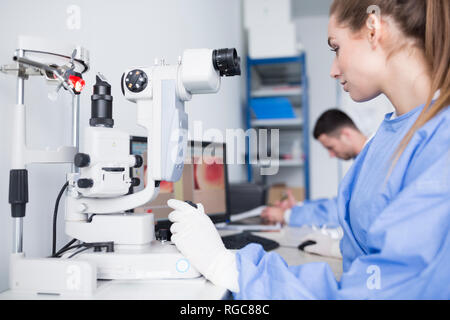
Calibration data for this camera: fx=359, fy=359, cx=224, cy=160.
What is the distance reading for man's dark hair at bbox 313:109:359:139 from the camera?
230 centimetres

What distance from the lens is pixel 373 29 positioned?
2.26ft

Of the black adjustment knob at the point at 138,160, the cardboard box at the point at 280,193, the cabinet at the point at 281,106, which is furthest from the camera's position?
the cardboard box at the point at 280,193

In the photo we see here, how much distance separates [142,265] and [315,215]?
1.31m

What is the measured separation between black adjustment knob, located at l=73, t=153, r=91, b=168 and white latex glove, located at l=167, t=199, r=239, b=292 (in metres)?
0.20

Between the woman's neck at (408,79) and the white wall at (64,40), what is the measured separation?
432 millimetres

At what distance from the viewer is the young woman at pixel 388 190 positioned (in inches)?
21.9

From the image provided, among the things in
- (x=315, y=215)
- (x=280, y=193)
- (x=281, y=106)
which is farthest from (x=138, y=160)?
(x=280, y=193)

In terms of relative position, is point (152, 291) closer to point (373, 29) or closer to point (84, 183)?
point (84, 183)

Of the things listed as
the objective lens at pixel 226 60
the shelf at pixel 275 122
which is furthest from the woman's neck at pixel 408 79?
the shelf at pixel 275 122

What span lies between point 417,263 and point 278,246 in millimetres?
709

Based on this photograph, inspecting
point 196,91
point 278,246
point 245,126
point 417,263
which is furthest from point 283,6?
point 417,263

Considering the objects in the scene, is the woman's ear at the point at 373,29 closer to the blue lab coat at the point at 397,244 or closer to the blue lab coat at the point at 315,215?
the blue lab coat at the point at 397,244

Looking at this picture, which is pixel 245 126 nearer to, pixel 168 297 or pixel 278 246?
pixel 278 246

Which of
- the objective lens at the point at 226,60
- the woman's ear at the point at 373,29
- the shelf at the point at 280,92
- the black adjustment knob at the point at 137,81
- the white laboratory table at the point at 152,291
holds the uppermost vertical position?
the shelf at the point at 280,92
